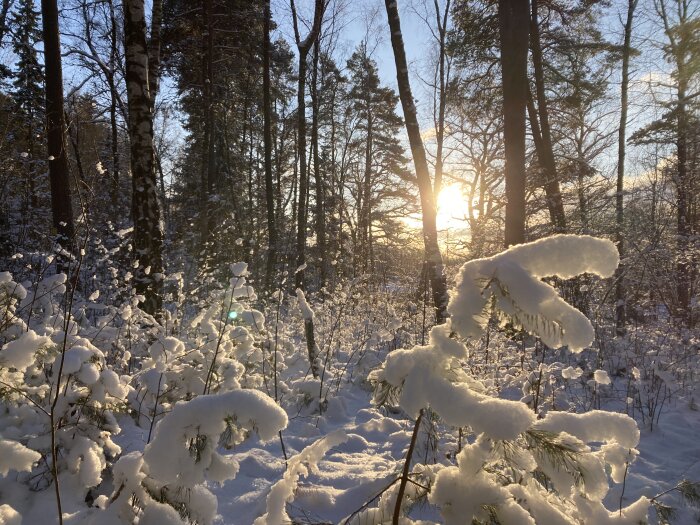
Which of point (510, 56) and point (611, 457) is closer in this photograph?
point (611, 457)

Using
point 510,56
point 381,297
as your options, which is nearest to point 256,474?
point 381,297

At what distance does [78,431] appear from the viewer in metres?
1.89

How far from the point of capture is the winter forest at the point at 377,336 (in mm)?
1101

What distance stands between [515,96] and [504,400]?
20.9ft

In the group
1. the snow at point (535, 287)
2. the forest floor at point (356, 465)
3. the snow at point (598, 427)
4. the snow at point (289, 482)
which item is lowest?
the forest floor at point (356, 465)

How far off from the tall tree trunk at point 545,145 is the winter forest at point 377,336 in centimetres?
5

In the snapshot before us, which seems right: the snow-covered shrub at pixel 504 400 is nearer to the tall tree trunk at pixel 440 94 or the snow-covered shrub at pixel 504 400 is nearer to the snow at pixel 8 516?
the snow at pixel 8 516

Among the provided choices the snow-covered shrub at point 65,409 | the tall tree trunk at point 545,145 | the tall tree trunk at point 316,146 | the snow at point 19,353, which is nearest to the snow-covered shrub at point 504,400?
the snow-covered shrub at point 65,409

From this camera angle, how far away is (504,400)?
1015 millimetres

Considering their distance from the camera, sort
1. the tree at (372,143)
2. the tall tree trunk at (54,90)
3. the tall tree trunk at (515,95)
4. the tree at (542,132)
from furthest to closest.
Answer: the tree at (372,143)
the tree at (542,132)
the tall tree trunk at (54,90)
the tall tree trunk at (515,95)

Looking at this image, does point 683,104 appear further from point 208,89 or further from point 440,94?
point 208,89

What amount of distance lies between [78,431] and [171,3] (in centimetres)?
1363

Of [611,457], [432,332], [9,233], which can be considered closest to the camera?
[432,332]

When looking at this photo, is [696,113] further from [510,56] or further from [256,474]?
[256,474]
